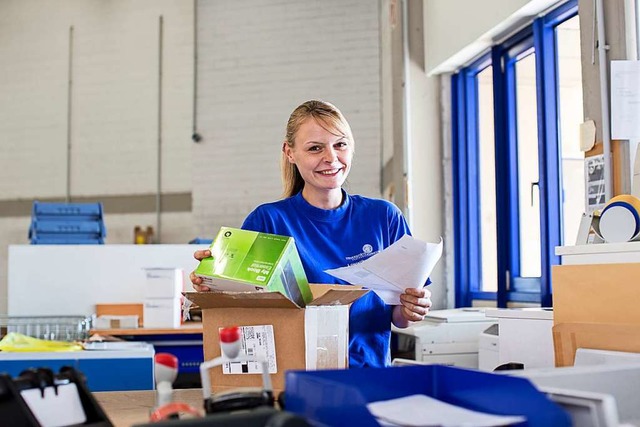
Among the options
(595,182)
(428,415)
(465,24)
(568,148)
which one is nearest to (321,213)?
(428,415)

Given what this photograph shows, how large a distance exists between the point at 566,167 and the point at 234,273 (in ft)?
8.77

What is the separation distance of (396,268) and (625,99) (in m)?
1.46

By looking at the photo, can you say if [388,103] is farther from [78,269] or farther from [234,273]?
[234,273]

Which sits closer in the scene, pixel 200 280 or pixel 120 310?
pixel 200 280

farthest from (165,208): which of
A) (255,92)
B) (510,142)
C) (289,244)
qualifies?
(289,244)

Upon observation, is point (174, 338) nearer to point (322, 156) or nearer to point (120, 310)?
point (120, 310)

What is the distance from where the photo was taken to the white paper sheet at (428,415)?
2.82 ft

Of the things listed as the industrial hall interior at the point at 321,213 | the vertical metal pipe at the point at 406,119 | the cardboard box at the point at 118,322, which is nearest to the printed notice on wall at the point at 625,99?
the industrial hall interior at the point at 321,213

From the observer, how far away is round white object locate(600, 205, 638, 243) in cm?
187

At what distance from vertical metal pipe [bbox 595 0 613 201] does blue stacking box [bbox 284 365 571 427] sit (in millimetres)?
1900

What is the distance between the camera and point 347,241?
1.97m

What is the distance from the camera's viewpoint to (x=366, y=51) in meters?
6.93

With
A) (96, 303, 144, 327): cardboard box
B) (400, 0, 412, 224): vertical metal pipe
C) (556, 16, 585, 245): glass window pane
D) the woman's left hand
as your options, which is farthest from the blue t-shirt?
(96, 303, 144, 327): cardboard box

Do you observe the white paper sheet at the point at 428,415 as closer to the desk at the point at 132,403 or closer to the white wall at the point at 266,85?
the desk at the point at 132,403
